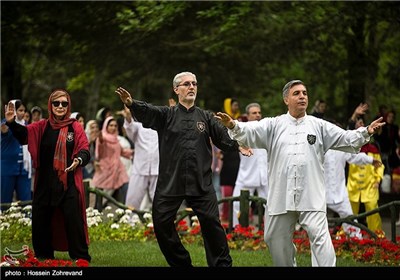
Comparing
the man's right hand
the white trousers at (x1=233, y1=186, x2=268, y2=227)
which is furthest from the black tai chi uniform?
the white trousers at (x1=233, y1=186, x2=268, y2=227)

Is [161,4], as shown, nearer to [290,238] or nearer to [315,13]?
[315,13]

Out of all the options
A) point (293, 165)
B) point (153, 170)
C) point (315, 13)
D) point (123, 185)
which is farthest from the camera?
point (315, 13)

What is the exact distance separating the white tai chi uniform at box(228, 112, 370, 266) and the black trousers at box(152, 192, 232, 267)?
0.77 meters

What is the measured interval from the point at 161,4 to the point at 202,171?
30.6ft

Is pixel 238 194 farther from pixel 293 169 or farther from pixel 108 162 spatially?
pixel 293 169

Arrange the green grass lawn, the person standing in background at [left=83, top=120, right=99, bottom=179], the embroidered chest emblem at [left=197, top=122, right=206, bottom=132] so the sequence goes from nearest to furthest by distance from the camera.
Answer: the embroidered chest emblem at [left=197, top=122, right=206, bottom=132]
the green grass lawn
the person standing in background at [left=83, top=120, right=99, bottom=179]

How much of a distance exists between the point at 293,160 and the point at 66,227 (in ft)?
9.72

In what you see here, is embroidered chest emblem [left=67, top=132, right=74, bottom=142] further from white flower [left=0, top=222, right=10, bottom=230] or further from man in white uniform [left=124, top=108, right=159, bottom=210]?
man in white uniform [left=124, top=108, right=159, bottom=210]

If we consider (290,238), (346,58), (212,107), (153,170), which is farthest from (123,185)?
(212,107)

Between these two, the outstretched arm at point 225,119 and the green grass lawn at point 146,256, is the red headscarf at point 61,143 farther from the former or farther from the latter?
the outstretched arm at point 225,119

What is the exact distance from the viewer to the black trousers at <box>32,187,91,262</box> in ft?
37.2

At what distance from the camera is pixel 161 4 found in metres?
19.6

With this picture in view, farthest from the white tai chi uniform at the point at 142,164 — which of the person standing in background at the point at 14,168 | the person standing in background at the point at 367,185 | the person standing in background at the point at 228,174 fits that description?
the person standing in background at the point at 367,185
